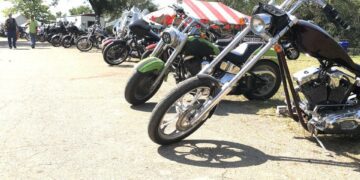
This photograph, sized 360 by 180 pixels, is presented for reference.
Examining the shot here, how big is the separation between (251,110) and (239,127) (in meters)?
1.09

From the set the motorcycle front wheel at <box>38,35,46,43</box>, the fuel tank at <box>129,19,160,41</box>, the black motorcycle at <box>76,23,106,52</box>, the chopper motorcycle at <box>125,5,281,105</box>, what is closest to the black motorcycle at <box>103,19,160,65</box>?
the fuel tank at <box>129,19,160,41</box>

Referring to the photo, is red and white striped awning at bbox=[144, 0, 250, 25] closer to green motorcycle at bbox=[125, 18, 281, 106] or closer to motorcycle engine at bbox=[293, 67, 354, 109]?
green motorcycle at bbox=[125, 18, 281, 106]

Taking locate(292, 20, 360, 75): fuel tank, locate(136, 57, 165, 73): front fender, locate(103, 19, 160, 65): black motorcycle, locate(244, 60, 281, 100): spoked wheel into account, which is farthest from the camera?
locate(103, 19, 160, 65): black motorcycle

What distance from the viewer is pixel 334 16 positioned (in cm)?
422

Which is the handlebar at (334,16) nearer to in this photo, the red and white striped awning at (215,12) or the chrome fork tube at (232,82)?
the chrome fork tube at (232,82)

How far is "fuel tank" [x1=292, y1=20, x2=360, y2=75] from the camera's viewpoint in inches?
172

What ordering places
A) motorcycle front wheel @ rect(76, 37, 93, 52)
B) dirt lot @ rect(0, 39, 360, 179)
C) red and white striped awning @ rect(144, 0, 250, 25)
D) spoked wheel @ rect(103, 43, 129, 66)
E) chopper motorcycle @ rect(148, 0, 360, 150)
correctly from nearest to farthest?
dirt lot @ rect(0, 39, 360, 179) < chopper motorcycle @ rect(148, 0, 360, 150) < spoked wheel @ rect(103, 43, 129, 66) < red and white striped awning @ rect(144, 0, 250, 25) < motorcycle front wheel @ rect(76, 37, 93, 52)

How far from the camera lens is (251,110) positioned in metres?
6.52

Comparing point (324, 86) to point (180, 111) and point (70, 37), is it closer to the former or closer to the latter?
point (180, 111)

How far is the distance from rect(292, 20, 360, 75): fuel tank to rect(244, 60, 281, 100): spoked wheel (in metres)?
2.35

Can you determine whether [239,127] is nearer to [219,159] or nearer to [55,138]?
[219,159]

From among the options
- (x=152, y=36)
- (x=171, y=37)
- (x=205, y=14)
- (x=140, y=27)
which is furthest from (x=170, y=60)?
(x=205, y=14)

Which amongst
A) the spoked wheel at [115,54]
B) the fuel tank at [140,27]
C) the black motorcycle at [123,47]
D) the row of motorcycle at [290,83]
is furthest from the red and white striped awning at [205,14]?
the row of motorcycle at [290,83]

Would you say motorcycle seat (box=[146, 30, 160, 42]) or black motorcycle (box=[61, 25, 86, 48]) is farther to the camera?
black motorcycle (box=[61, 25, 86, 48])
